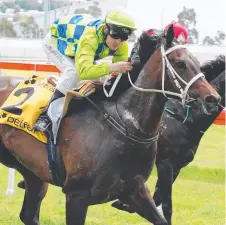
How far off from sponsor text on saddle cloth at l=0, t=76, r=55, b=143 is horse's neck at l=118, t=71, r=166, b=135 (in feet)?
2.43

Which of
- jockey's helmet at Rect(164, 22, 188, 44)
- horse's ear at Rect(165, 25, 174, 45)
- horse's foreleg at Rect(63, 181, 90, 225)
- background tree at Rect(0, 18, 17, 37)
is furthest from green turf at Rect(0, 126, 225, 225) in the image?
background tree at Rect(0, 18, 17, 37)

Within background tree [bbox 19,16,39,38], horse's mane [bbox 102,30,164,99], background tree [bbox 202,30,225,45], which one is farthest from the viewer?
background tree [bbox 19,16,39,38]

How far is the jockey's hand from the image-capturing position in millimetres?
4629

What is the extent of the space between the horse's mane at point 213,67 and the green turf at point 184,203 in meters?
1.48

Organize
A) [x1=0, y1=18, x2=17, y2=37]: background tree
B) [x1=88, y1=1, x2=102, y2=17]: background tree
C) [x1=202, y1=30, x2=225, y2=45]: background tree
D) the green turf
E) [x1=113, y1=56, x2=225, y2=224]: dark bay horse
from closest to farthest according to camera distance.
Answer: [x1=113, y1=56, x2=225, y2=224]: dark bay horse → the green turf → [x1=88, y1=1, x2=102, y2=17]: background tree → [x1=202, y1=30, x2=225, y2=45]: background tree → [x1=0, y1=18, x2=17, y2=37]: background tree

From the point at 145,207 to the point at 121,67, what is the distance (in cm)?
104

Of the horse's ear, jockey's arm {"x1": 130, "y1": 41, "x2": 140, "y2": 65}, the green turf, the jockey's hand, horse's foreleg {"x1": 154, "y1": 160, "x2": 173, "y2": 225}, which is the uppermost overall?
the horse's ear

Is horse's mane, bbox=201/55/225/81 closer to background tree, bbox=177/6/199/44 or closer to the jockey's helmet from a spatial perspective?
the jockey's helmet

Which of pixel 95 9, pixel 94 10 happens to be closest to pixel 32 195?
pixel 95 9

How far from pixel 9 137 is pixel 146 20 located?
367cm

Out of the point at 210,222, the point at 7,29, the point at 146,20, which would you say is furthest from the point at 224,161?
the point at 7,29

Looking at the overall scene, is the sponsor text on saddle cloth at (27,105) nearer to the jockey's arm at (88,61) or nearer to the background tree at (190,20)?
the jockey's arm at (88,61)

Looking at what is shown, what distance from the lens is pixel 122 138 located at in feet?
15.3

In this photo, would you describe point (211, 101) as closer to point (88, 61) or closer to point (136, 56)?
point (136, 56)
